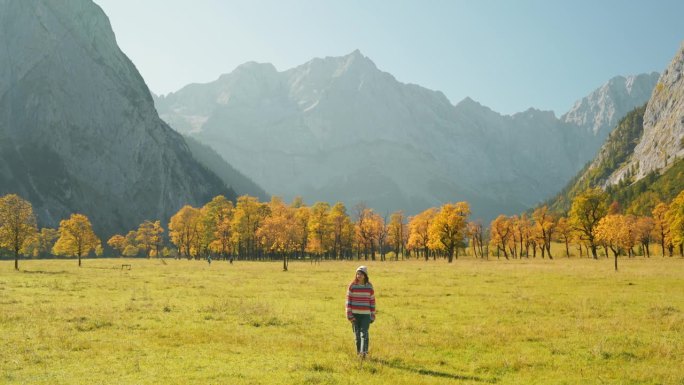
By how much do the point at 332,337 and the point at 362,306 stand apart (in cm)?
540

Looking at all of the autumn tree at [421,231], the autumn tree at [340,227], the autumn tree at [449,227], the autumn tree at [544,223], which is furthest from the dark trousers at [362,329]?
the autumn tree at [544,223]

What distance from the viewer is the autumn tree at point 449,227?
325 ft

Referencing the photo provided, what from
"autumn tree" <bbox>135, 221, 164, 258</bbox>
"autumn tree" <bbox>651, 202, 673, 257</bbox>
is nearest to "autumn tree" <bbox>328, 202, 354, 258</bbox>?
"autumn tree" <bbox>135, 221, 164, 258</bbox>

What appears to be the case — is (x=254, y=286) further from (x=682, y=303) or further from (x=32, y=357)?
(x=682, y=303)

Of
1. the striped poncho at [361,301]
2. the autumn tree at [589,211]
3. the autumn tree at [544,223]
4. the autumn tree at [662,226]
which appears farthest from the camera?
the autumn tree at [544,223]

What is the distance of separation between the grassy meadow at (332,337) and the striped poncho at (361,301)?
1.74 m

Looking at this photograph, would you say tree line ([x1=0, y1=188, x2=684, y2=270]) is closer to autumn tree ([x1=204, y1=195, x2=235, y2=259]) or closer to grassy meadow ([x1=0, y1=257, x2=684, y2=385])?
autumn tree ([x1=204, y1=195, x2=235, y2=259])

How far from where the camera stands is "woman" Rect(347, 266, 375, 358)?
17828 mm

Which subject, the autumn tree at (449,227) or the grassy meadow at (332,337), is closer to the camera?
the grassy meadow at (332,337)

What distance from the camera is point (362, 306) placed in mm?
17828

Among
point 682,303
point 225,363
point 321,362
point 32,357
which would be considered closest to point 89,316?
point 32,357

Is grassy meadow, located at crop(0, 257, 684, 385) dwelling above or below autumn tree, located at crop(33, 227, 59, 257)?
below

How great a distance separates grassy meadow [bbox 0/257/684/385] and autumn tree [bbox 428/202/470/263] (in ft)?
191

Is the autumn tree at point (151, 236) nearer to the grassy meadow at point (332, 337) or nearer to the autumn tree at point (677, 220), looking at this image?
the grassy meadow at point (332, 337)
